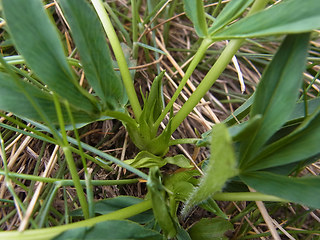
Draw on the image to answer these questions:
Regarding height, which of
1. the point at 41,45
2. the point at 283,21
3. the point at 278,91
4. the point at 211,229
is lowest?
the point at 211,229

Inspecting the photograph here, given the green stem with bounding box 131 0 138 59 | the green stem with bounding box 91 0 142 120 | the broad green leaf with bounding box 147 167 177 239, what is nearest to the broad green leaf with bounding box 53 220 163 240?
the broad green leaf with bounding box 147 167 177 239

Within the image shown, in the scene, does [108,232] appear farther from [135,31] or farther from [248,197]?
[135,31]

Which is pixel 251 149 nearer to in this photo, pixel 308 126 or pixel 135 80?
pixel 308 126

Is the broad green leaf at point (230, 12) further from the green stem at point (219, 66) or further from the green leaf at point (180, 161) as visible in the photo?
the green leaf at point (180, 161)

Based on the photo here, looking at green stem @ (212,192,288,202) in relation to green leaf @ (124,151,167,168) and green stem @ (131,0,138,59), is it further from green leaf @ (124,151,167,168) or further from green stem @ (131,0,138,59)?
green stem @ (131,0,138,59)

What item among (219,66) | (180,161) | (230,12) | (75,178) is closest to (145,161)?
(180,161)

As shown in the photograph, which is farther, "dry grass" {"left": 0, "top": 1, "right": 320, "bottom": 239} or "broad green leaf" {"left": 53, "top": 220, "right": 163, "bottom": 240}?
"dry grass" {"left": 0, "top": 1, "right": 320, "bottom": 239}

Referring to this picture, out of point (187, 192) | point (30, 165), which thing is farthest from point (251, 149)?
point (30, 165)
